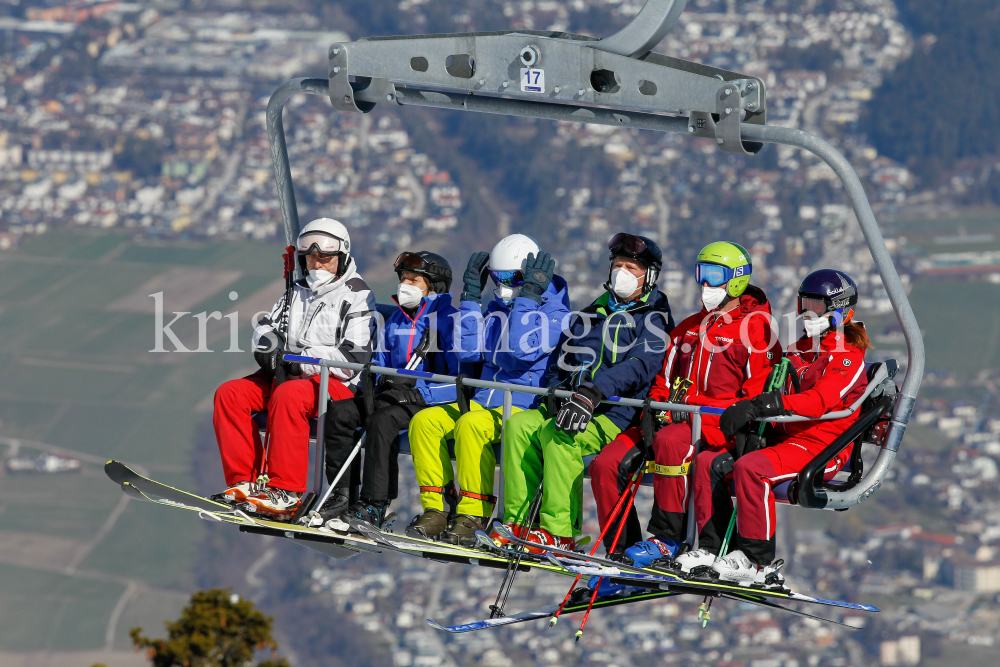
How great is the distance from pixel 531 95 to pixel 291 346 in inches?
122

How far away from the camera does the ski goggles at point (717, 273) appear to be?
9.80 m

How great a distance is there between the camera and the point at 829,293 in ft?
31.5

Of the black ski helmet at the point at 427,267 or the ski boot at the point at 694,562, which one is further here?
the black ski helmet at the point at 427,267

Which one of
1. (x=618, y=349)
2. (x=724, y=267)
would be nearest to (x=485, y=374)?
(x=618, y=349)

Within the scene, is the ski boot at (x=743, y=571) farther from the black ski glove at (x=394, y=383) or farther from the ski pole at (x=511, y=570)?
the black ski glove at (x=394, y=383)

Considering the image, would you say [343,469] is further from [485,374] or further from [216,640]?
[216,640]

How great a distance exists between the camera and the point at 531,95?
30.6 ft

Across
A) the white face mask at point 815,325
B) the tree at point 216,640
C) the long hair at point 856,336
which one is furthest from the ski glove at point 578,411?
the tree at point 216,640

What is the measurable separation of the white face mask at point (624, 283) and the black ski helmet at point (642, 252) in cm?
6

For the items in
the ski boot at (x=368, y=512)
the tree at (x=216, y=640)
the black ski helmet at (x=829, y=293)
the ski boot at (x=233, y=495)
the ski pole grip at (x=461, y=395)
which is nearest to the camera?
the black ski helmet at (x=829, y=293)

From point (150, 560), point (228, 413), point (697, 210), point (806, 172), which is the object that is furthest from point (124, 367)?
point (228, 413)

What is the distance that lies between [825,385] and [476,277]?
2794 millimetres

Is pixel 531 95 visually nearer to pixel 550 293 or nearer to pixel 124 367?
pixel 550 293

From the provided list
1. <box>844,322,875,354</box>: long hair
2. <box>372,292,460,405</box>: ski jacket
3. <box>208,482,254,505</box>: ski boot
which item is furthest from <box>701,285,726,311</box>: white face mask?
<box>208,482,254,505</box>: ski boot
